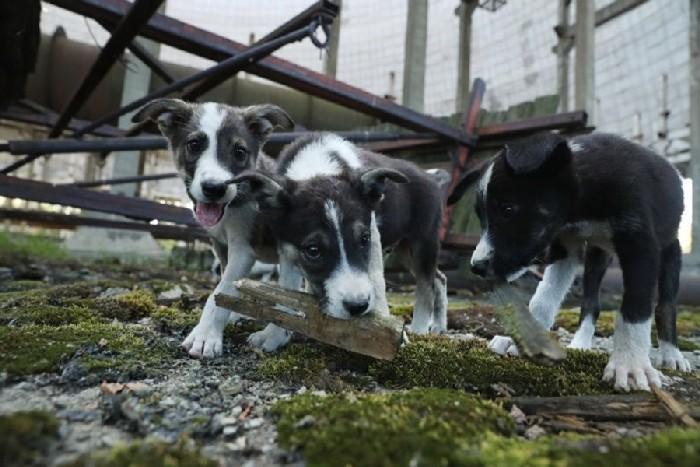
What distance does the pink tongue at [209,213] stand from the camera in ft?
10.7

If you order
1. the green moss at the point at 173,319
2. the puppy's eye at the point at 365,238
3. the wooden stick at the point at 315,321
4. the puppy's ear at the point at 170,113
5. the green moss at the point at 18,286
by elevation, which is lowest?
the green moss at the point at 18,286

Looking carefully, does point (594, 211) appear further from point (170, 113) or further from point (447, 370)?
point (170, 113)

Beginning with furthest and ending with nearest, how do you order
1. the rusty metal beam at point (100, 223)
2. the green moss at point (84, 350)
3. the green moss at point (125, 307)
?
the rusty metal beam at point (100, 223) → the green moss at point (125, 307) → the green moss at point (84, 350)

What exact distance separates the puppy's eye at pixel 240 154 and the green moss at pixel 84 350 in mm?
1300

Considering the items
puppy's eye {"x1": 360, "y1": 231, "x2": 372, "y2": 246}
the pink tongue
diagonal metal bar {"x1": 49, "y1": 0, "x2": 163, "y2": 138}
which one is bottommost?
puppy's eye {"x1": 360, "y1": 231, "x2": 372, "y2": 246}

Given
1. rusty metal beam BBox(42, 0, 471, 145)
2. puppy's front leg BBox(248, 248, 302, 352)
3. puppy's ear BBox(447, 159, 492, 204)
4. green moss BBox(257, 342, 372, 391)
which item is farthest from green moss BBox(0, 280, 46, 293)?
Result: puppy's ear BBox(447, 159, 492, 204)

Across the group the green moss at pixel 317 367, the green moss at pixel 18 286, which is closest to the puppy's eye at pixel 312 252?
the green moss at pixel 317 367

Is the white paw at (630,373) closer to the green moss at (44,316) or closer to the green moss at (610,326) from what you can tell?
the green moss at (610,326)

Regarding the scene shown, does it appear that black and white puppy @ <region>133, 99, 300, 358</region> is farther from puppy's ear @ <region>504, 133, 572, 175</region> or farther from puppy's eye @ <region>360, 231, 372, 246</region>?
puppy's ear @ <region>504, 133, 572, 175</region>

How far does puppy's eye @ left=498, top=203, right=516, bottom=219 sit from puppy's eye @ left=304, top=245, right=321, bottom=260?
1.03 meters

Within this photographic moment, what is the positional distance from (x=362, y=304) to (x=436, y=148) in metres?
5.39

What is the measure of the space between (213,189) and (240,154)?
468 mm

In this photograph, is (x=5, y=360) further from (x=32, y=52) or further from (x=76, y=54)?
(x=76, y=54)

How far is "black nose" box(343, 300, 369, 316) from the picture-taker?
99.2 inches
